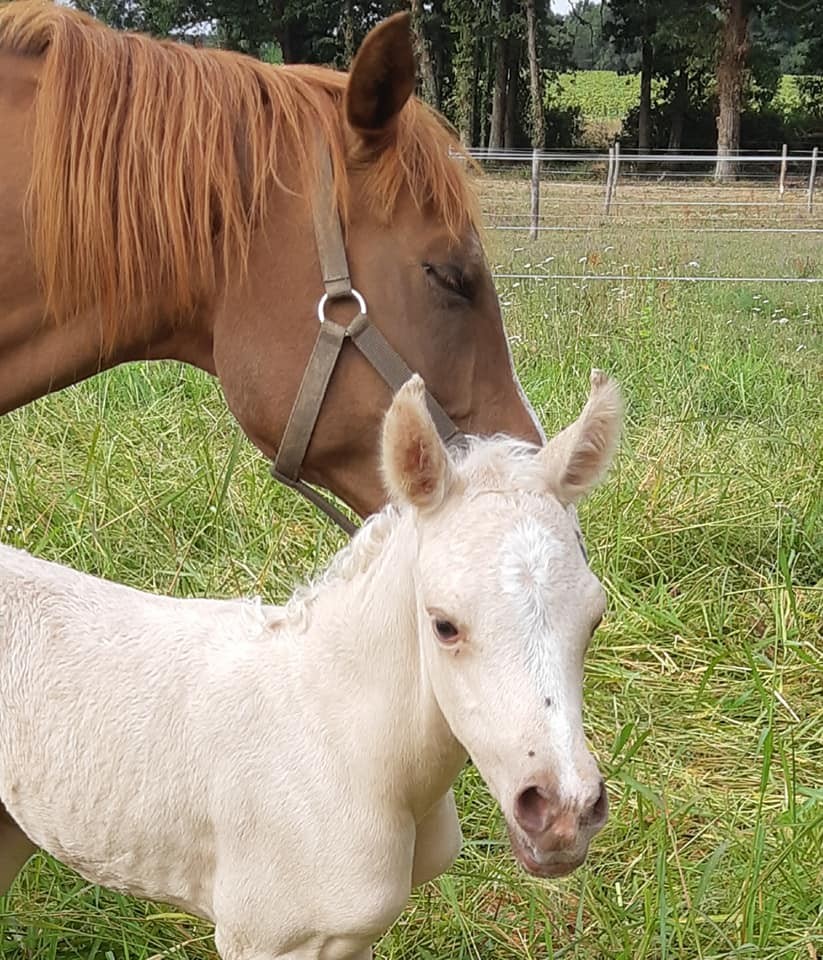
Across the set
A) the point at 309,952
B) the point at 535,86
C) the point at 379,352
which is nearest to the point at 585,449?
the point at 379,352

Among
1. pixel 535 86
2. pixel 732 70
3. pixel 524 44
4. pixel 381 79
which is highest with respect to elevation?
pixel 524 44

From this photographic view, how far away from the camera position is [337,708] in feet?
4.63

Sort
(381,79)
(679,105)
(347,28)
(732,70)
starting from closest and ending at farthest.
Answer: (381,79)
(732,70)
(347,28)
(679,105)

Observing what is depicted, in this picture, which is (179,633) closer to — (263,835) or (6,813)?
(263,835)

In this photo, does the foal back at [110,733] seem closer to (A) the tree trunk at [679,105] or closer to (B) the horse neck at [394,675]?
(B) the horse neck at [394,675]

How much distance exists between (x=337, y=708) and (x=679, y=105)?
2586cm

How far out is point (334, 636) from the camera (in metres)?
1.44

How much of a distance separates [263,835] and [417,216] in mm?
981

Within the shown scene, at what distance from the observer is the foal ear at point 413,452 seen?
116cm

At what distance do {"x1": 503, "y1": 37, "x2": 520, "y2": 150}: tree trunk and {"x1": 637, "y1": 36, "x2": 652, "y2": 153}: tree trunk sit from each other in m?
3.11

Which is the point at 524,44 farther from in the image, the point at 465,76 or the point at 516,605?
the point at 516,605

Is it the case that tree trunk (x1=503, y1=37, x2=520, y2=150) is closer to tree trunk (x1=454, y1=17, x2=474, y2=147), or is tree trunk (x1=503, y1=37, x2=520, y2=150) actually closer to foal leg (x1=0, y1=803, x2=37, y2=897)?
tree trunk (x1=454, y1=17, x2=474, y2=147)

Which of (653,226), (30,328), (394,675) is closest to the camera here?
(394,675)

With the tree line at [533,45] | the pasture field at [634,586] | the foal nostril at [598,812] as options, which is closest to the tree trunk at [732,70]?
the tree line at [533,45]
